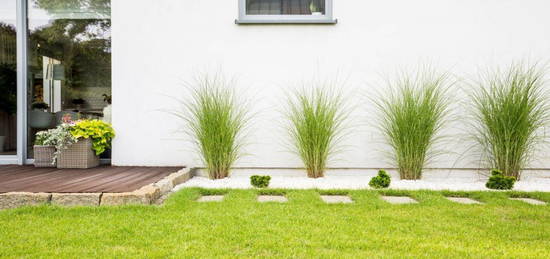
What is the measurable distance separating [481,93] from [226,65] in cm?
262

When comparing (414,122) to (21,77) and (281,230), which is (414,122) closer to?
(281,230)

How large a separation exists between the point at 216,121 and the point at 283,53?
3.63ft

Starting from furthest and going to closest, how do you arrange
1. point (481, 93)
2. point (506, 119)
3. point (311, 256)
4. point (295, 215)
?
point (481, 93) < point (506, 119) < point (295, 215) < point (311, 256)

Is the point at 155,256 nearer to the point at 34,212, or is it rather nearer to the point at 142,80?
the point at 34,212

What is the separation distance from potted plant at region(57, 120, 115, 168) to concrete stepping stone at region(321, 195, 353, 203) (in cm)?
246

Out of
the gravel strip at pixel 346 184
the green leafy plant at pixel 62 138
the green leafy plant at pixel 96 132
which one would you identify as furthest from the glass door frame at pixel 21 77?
the gravel strip at pixel 346 184

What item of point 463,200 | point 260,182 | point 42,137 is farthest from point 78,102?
point 463,200

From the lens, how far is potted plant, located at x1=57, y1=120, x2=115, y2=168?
427 cm

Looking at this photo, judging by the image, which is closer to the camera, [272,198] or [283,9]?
[272,198]

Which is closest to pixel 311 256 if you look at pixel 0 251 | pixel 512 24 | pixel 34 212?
pixel 0 251

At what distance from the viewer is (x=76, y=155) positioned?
430 cm

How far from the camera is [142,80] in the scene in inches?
178

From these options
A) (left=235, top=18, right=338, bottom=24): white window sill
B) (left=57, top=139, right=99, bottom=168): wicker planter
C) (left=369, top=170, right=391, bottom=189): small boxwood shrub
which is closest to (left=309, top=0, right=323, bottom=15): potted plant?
(left=235, top=18, right=338, bottom=24): white window sill

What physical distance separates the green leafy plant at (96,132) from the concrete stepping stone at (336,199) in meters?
2.45
